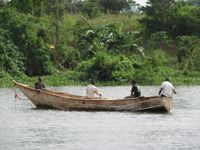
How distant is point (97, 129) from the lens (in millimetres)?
23969

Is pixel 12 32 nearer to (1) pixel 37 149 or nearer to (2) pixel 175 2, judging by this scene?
(2) pixel 175 2

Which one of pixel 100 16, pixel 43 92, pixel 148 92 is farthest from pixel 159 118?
pixel 100 16

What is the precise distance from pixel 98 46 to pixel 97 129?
88.0ft

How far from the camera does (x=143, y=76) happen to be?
156ft

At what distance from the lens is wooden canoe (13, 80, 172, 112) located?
93.5 ft

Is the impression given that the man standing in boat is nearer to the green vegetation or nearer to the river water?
the river water

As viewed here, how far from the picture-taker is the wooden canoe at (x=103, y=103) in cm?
2850

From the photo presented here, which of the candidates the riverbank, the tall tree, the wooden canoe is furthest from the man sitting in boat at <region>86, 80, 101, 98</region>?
the tall tree

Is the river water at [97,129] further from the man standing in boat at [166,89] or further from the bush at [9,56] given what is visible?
the bush at [9,56]

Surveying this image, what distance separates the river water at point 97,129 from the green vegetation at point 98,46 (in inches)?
597

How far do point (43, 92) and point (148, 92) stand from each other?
39.2 feet

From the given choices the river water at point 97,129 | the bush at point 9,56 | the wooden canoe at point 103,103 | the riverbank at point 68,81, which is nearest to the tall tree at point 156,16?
the riverbank at point 68,81

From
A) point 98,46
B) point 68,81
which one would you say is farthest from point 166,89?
point 98,46

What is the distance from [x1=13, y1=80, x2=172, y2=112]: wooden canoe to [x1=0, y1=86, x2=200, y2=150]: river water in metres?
0.39
